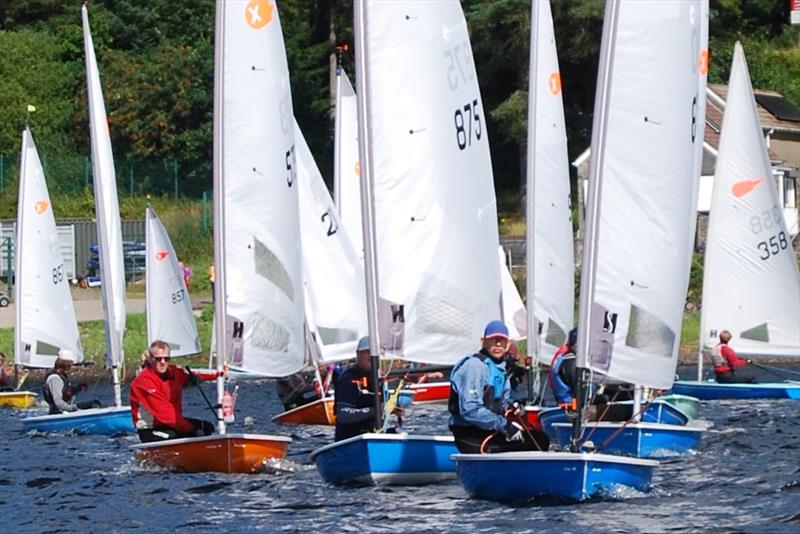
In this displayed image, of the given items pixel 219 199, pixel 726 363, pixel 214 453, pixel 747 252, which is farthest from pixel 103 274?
pixel 747 252

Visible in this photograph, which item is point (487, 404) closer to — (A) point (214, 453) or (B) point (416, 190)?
(B) point (416, 190)

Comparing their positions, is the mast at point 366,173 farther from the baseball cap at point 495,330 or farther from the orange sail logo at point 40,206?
the orange sail logo at point 40,206

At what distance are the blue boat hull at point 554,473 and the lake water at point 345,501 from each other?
13 cm

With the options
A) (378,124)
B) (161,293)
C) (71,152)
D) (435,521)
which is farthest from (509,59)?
(435,521)

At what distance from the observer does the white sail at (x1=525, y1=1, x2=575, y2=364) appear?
72.6 ft

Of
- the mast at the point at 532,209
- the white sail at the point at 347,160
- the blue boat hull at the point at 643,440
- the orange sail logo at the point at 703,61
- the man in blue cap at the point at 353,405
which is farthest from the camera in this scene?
the white sail at the point at 347,160

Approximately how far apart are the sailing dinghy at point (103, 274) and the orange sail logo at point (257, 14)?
4.63 metres

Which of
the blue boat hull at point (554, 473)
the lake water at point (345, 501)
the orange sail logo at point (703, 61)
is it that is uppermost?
the orange sail logo at point (703, 61)

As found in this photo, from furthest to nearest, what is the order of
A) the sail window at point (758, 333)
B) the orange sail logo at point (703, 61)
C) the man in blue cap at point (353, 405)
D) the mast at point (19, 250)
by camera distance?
1. the mast at point (19, 250)
2. the sail window at point (758, 333)
3. the man in blue cap at point (353, 405)
4. the orange sail logo at point (703, 61)

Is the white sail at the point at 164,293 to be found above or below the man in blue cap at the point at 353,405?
above

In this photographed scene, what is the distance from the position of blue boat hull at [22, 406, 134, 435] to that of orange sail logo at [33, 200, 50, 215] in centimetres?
612

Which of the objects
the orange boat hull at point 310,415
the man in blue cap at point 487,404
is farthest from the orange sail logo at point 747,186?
the man in blue cap at point 487,404

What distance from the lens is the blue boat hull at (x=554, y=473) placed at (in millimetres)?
13227

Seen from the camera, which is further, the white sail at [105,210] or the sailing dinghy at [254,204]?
the white sail at [105,210]
